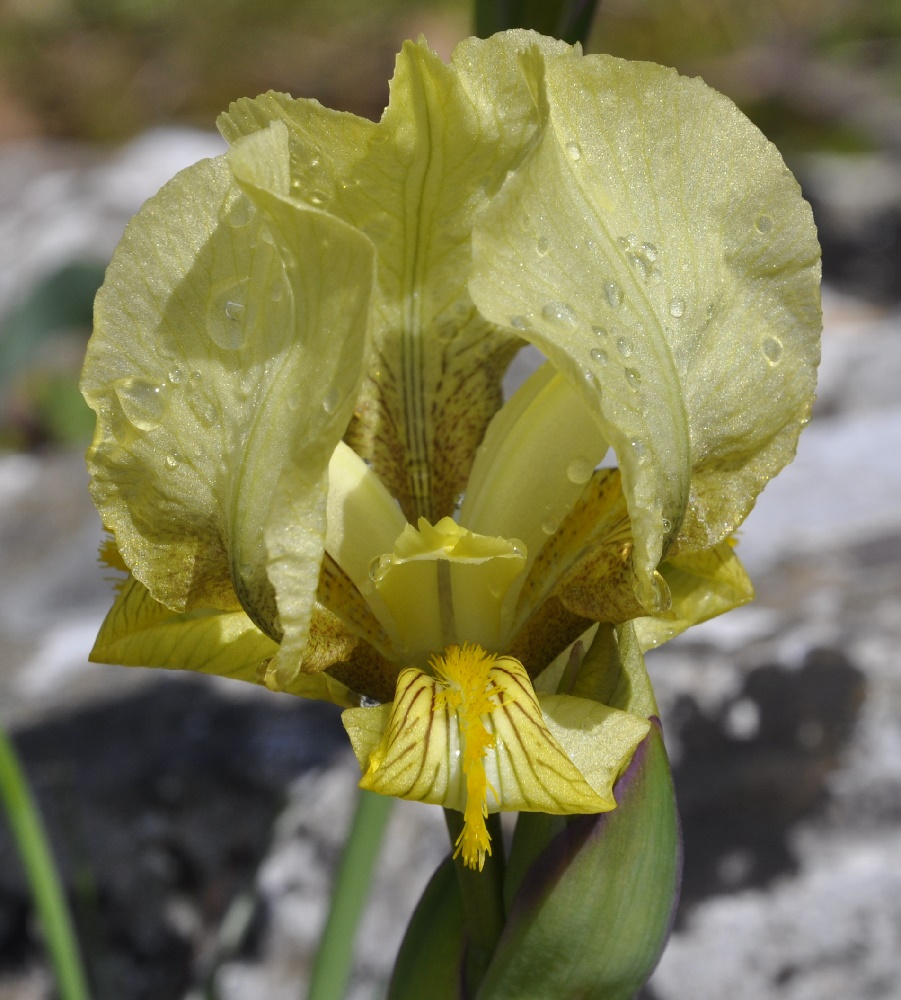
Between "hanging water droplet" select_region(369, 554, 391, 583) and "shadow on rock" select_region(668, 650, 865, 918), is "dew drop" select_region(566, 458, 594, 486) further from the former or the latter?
"shadow on rock" select_region(668, 650, 865, 918)

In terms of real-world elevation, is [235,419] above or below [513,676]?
above

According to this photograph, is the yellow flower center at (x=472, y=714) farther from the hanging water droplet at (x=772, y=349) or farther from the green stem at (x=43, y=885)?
the green stem at (x=43, y=885)

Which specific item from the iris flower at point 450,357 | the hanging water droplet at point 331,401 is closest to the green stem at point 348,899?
the iris flower at point 450,357

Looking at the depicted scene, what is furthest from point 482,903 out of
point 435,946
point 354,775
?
point 354,775

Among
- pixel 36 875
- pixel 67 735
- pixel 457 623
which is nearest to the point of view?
pixel 457 623

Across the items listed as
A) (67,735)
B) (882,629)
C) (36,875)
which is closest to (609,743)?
(36,875)

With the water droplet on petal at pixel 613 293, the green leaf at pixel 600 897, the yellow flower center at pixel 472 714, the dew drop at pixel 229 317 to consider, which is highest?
the dew drop at pixel 229 317

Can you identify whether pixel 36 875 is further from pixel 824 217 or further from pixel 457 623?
pixel 824 217

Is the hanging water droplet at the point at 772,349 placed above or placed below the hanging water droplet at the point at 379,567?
above
